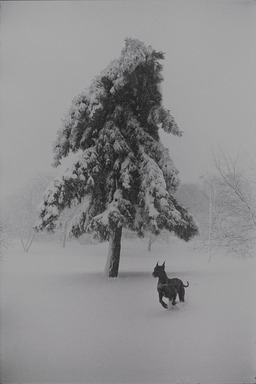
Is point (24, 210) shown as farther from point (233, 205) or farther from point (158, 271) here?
point (233, 205)

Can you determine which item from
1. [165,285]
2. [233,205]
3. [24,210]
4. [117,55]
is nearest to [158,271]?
[165,285]

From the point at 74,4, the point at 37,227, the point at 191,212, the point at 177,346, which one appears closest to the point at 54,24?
the point at 74,4

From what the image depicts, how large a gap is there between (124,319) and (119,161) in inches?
65.2

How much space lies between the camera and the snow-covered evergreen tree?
13.7ft

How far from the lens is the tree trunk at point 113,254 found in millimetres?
4195

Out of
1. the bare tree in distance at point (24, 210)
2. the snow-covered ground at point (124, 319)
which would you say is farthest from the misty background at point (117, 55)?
the snow-covered ground at point (124, 319)

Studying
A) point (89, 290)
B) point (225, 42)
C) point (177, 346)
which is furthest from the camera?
point (225, 42)

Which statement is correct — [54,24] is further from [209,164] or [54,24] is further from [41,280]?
[41,280]

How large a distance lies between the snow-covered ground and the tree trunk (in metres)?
0.06

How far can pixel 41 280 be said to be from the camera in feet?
13.5

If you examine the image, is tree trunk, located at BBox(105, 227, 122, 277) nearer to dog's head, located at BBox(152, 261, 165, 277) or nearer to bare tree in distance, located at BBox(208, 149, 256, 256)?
dog's head, located at BBox(152, 261, 165, 277)

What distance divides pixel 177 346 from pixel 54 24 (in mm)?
3566

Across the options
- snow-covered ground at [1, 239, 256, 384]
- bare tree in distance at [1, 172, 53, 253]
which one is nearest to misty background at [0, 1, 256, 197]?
bare tree in distance at [1, 172, 53, 253]

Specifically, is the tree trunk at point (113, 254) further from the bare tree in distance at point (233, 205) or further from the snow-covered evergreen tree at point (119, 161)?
the bare tree in distance at point (233, 205)
